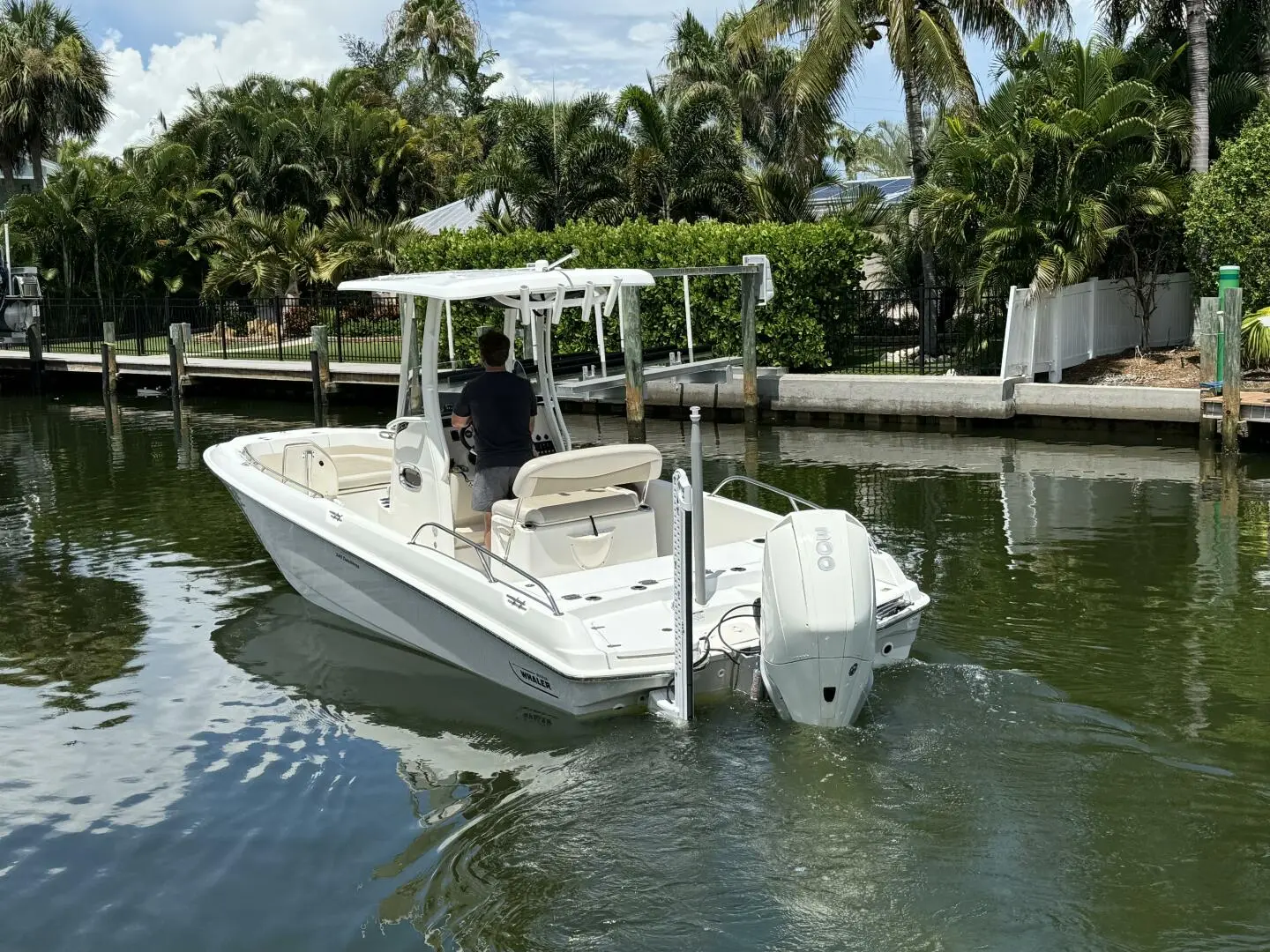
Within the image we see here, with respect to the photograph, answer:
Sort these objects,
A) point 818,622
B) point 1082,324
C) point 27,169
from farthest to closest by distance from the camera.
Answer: point 27,169
point 1082,324
point 818,622

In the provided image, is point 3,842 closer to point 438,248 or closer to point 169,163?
point 438,248

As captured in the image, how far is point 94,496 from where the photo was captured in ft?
52.2

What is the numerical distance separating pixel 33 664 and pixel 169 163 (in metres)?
31.0

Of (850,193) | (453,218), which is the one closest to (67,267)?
(453,218)

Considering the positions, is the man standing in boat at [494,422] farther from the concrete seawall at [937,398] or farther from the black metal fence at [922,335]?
the black metal fence at [922,335]

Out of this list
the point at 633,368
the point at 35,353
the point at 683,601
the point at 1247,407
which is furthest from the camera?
the point at 35,353

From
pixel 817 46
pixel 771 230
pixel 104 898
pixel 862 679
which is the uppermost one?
pixel 817 46

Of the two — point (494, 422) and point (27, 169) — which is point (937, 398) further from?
point (27, 169)

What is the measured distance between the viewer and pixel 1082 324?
20.3 meters

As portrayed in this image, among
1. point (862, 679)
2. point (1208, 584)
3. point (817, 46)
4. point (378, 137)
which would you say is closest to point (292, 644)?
point (862, 679)

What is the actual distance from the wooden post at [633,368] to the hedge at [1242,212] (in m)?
8.08

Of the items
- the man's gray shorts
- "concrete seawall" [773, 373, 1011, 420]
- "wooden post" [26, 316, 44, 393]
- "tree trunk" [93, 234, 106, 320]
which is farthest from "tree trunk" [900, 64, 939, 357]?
"tree trunk" [93, 234, 106, 320]

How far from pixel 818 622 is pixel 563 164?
23728 millimetres

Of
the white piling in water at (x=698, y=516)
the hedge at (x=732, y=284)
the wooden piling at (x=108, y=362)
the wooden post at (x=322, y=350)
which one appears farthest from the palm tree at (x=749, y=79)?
the white piling in water at (x=698, y=516)
